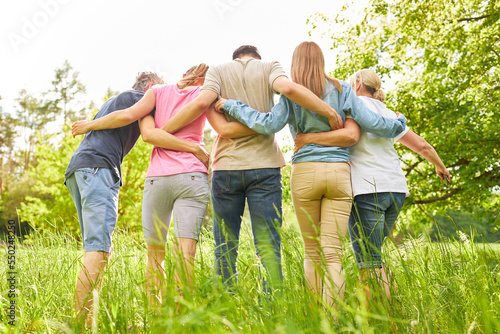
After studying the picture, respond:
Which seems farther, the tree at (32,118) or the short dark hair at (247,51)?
the tree at (32,118)

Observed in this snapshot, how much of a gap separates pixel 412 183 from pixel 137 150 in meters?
7.45

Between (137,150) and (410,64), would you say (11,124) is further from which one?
(410,64)

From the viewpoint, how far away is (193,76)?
296cm

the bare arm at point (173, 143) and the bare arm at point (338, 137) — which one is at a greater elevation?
the bare arm at point (173, 143)

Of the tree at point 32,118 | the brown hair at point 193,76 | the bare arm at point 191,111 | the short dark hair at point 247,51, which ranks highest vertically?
the tree at point 32,118

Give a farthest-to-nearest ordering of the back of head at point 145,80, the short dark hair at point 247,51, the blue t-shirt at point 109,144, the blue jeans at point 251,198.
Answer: the back of head at point 145,80
the short dark hair at point 247,51
the blue t-shirt at point 109,144
the blue jeans at point 251,198

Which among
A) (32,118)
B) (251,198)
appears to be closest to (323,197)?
(251,198)

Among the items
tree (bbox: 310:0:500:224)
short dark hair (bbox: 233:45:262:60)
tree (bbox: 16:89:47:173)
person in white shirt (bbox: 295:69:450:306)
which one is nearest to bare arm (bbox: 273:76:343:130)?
person in white shirt (bbox: 295:69:450:306)

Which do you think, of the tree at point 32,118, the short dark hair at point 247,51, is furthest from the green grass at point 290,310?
the tree at point 32,118

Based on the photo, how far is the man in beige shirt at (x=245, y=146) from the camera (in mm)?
2594

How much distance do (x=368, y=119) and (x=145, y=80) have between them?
170 centimetres

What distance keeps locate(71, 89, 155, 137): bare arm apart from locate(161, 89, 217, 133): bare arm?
0.24 meters

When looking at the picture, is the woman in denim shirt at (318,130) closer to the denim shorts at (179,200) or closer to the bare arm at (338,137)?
the bare arm at (338,137)

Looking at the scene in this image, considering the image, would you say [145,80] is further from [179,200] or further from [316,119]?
[316,119]
